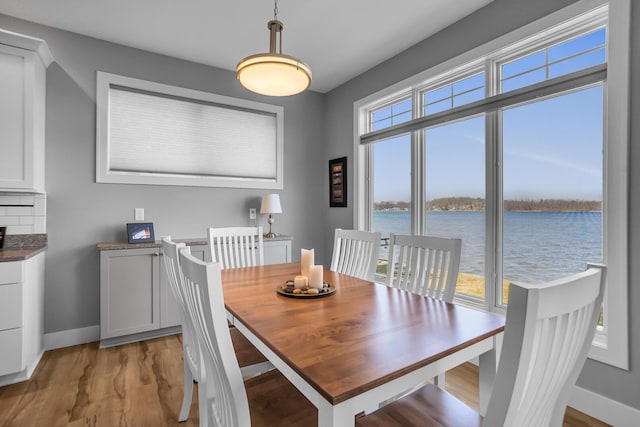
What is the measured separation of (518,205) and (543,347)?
1944 mm

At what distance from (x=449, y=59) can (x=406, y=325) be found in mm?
2440

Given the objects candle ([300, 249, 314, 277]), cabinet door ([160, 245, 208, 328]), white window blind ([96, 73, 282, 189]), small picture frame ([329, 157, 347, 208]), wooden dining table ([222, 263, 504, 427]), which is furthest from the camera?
small picture frame ([329, 157, 347, 208])

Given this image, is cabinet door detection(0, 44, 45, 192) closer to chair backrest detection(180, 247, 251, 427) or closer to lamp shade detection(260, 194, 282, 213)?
lamp shade detection(260, 194, 282, 213)

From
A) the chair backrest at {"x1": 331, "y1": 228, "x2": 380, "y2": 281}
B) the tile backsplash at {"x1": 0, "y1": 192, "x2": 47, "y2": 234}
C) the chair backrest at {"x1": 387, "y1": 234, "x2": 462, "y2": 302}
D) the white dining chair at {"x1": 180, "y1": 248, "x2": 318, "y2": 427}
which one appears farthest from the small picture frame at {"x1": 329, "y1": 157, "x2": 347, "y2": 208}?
the tile backsplash at {"x1": 0, "y1": 192, "x2": 47, "y2": 234}

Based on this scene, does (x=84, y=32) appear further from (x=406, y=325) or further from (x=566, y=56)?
(x=566, y=56)

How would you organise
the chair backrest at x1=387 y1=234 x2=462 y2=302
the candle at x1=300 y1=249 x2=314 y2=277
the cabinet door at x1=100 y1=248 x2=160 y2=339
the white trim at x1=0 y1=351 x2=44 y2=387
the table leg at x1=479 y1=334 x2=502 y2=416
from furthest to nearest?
the cabinet door at x1=100 y1=248 x2=160 y2=339 → the white trim at x1=0 y1=351 x2=44 y2=387 → the candle at x1=300 y1=249 x2=314 y2=277 → the chair backrest at x1=387 y1=234 x2=462 y2=302 → the table leg at x1=479 y1=334 x2=502 y2=416

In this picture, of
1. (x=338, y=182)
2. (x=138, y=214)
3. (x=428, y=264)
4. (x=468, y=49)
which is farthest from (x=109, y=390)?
(x=468, y=49)

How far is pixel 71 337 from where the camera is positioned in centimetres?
283

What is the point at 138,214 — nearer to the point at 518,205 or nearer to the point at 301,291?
the point at 301,291

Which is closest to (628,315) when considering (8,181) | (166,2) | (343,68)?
(343,68)

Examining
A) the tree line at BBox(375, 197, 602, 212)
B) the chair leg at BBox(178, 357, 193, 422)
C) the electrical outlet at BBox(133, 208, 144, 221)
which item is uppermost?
the tree line at BBox(375, 197, 602, 212)

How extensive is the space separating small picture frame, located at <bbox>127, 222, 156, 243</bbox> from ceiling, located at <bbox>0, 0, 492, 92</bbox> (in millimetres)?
1723

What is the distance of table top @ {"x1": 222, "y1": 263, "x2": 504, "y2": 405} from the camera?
846mm

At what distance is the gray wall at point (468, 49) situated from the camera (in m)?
1.73
